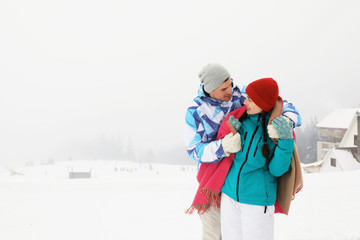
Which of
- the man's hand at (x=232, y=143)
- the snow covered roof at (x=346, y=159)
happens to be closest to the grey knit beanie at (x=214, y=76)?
the man's hand at (x=232, y=143)

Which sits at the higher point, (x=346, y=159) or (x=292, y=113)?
(x=292, y=113)

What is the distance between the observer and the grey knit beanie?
7.25 feet

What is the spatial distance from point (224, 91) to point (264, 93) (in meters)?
0.38

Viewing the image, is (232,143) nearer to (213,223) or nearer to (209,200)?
(209,200)

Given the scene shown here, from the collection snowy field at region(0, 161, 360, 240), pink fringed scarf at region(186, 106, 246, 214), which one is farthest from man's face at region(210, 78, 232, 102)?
snowy field at region(0, 161, 360, 240)

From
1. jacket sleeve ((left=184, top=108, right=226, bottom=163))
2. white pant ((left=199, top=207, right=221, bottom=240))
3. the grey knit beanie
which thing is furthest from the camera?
white pant ((left=199, top=207, right=221, bottom=240))

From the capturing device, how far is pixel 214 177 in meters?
2.21

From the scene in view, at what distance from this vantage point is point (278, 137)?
1891mm

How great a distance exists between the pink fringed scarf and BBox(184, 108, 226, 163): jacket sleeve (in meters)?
0.10

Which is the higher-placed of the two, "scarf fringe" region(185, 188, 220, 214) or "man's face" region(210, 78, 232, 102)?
"man's face" region(210, 78, 232, 102)

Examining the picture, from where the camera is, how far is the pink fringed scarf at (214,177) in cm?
215

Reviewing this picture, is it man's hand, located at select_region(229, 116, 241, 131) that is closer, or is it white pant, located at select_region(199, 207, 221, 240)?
man's hand, located at select_region(229, 116, 241, 131)

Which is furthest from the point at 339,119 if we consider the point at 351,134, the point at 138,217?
the point at 138,217

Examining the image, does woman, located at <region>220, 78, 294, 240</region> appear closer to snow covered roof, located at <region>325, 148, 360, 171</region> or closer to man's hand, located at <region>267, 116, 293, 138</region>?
man's hand, located at <region>267, 116, 293, 138</region>
